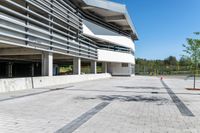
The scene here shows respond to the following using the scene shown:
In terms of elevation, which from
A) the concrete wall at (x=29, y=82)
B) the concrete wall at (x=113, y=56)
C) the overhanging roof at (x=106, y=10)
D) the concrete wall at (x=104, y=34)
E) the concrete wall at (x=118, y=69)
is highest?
the overhanging roof at (x=106, y=10)

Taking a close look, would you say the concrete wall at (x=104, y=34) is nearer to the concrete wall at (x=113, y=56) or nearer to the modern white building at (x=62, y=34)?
the modern white building at (x=62, y=34)

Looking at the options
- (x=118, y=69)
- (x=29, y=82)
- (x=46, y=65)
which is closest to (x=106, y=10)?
(x=118, y=69)

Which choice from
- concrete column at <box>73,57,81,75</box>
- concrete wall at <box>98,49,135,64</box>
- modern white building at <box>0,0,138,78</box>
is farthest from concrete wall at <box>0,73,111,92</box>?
concrete wall at <box>98,49,135,64</box>

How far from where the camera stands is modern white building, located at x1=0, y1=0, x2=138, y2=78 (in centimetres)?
1714

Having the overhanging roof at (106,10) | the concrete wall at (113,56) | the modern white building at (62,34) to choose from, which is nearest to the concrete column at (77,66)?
the modern white building at (62,34)

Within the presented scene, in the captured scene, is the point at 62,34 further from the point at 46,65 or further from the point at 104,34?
the point at 104,34

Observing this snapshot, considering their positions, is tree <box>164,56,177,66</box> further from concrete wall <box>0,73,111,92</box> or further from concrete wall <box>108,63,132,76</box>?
concrete wall <box>0,73,111,92</box>

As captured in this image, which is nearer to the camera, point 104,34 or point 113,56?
point 104,34

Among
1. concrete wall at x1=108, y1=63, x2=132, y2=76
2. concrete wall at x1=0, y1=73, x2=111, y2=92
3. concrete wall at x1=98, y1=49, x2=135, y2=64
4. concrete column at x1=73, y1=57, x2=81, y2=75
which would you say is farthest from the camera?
concrete wall at x1=108, y1=63, x2=132, y2=76

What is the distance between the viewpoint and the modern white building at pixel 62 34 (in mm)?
17141

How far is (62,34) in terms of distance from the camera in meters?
25.1

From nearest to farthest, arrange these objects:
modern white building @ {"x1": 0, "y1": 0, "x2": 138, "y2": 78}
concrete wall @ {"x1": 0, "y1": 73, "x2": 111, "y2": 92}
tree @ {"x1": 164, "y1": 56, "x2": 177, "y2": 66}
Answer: concrete wall @ {"x1": 0, "y1": 73, "x2": 111, "y2": 92}, modern white building @ {"x1": 0, "y1": 0, "x2": 138, "y2": 78}, tree @ {"x1": 164, "y1": 56, "x2": 177, "y2": 66}

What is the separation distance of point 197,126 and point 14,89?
477 inches

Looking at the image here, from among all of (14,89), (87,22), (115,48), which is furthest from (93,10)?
(14,89)
